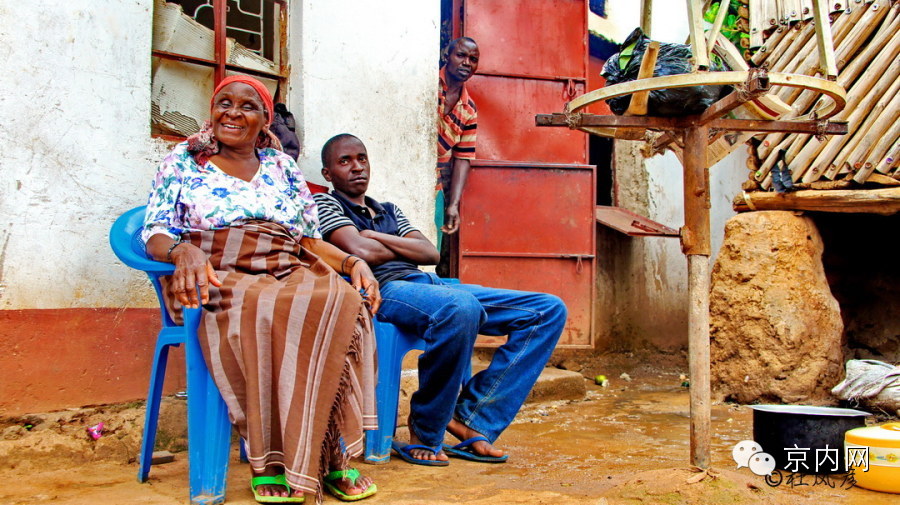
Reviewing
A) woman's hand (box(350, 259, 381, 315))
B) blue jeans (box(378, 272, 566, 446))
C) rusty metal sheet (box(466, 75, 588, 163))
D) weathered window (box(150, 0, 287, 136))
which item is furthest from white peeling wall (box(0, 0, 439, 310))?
rusty metal sheet (box(466, 75, 588, 163))

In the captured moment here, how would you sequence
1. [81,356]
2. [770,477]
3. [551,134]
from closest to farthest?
[770,477]
[81,356]
[551,134]

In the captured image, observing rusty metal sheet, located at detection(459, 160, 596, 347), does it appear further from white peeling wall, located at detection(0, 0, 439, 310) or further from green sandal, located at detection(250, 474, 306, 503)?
green sandal, located at detection(250, 474, 306, 503)

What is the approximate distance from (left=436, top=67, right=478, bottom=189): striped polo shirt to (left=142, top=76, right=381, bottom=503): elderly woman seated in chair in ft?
7.20

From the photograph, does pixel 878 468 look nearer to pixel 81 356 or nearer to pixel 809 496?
pixel 809 496

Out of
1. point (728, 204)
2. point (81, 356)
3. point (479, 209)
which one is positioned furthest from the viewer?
point (728, 204)

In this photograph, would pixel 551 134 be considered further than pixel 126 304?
Yes

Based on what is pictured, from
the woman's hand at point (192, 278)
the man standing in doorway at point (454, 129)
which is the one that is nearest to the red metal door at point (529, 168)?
the man standing in doorway at point (454, 129)

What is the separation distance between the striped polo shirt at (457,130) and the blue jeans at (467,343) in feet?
6.19

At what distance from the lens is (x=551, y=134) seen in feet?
18.7

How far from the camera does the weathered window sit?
345cm

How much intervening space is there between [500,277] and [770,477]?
9.33 feet

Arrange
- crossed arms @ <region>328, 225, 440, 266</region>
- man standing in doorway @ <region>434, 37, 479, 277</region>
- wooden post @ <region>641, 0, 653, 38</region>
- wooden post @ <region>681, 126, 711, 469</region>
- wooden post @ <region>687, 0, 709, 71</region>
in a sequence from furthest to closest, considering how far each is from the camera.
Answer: man standing in doorway @ <region>434, 37, 479, 277</region>
crossed arms @ <region>328, 225, 440, 266</region>
wooden post @ <region>641, 0, 653, 38</region>
wooden post @ <region>681, 126, 711, 469</region>
wooden post @ <region>687, 0, 709, 71</region>

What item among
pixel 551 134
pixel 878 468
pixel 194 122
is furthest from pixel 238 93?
pixel 551 134

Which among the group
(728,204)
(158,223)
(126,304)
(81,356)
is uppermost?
(728,204)
